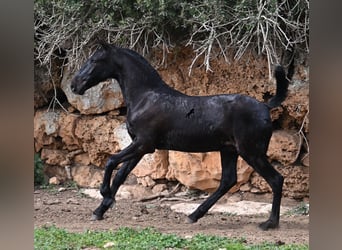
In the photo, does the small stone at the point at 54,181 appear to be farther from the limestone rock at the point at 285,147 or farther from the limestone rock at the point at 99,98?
the limestone rock at the point at 285,147

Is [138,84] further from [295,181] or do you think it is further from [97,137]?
[295,181]

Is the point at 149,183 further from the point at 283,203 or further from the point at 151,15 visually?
the point at 151,15

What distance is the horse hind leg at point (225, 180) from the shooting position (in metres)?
3.92

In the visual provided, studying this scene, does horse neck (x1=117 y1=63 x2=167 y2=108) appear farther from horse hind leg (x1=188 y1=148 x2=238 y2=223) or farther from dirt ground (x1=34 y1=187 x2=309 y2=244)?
dirt ground (x1=34 y1=187 x2=309 y2=244)

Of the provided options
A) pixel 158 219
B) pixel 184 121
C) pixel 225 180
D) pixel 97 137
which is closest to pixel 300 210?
pixel 225 180

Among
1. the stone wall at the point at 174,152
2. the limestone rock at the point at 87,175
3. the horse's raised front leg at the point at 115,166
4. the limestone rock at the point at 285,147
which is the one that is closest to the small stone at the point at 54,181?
the stone wall at the point at 174,152

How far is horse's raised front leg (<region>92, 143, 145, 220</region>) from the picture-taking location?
379 cm

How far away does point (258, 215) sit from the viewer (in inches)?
172

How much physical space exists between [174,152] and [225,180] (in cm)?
119

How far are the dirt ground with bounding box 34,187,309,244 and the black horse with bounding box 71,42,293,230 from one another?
0.14 metres

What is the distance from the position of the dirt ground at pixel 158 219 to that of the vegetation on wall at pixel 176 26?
1.33 m

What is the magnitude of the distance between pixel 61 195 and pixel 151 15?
206 cm

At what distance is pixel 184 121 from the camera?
148 inches
